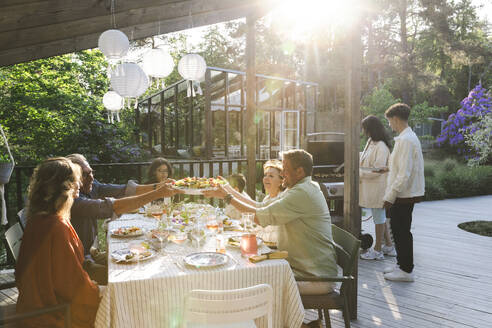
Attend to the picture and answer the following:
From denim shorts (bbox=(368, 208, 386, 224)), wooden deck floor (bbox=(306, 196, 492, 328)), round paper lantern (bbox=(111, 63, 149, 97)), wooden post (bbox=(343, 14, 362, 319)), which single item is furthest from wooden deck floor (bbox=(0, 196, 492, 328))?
round paper lantern (bbox=(111, 63, 149, 97))

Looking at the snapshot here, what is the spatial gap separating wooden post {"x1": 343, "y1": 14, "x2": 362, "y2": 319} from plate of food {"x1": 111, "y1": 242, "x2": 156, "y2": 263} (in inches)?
69.6

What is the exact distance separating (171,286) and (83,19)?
9.94 ft

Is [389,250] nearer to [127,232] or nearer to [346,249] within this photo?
[346,249]

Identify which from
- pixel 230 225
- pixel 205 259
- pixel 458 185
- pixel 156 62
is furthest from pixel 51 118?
pixel 458 185

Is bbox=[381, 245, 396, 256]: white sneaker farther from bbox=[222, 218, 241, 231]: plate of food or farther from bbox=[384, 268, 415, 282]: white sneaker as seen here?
bbox=[222, 218, 241, 231]: plate of food

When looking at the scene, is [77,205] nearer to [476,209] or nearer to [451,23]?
[476,209]

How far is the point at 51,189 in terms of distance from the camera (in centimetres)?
194

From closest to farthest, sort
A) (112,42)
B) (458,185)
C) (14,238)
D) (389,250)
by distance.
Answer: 1. (14,238)
2. (112,42)
3. (389,250)
4. (458,185)

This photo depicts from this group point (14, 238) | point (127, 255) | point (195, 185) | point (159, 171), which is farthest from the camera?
point (159, 171)

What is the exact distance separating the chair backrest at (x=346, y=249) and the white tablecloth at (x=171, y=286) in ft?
1.49

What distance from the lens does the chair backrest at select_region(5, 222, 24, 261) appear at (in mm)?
2464

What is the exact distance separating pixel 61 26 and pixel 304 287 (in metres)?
3.43

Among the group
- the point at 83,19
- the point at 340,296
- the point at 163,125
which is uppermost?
the point at 83,19

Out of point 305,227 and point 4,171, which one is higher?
point 4,171
